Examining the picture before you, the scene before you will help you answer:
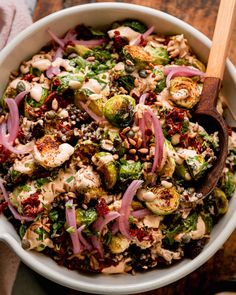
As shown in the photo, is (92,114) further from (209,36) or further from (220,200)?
(209,36)

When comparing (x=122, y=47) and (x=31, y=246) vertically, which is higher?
(x=122, y=47)

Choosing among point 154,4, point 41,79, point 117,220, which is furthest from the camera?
point 154,4

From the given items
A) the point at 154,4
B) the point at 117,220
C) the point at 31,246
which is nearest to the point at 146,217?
the point at 117,220

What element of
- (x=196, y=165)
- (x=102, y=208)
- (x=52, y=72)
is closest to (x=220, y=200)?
(x=196, y=165)

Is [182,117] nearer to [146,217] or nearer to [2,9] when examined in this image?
[146,217]

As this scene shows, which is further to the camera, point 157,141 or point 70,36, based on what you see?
point 70,36

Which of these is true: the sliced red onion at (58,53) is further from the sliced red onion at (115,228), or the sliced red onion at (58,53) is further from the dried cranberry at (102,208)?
the sliced red onion at (115,228)

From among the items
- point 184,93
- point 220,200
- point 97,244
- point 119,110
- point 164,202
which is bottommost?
point 220,200
